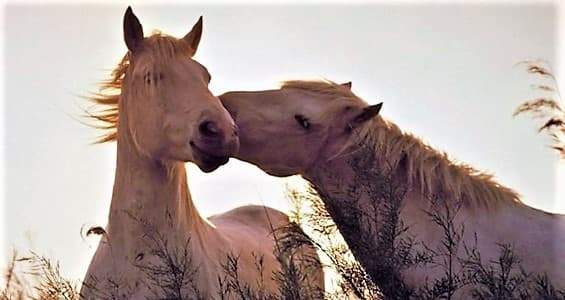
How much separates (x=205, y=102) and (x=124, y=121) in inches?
20.7

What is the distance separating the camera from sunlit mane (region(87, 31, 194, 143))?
A: 629cm

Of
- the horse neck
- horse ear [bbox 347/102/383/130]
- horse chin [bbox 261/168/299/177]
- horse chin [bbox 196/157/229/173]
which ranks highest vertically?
horse ear [bbox 347/102/383/130]

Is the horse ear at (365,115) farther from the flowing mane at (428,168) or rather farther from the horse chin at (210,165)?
the horse chin at (210,165)

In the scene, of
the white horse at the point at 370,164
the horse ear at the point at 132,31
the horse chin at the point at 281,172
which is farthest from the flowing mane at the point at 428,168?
the horse ear at the point at 132,31

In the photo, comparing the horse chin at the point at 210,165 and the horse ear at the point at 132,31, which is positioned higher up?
the horse ear at the point at 132,31

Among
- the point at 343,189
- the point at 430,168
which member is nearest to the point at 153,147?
the point at 343,189

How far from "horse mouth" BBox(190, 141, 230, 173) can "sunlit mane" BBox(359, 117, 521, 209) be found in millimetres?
724

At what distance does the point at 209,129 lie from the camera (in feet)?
19.1

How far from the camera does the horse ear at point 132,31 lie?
248 inches

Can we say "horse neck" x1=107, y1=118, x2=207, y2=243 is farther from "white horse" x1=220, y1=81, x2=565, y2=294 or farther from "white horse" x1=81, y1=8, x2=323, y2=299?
"white horse" x1=220, y1=81, x2=565, y2=294

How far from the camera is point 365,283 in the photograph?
5551 millimetres

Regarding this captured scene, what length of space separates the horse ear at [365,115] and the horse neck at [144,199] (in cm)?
80

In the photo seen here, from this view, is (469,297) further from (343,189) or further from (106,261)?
(106,261)

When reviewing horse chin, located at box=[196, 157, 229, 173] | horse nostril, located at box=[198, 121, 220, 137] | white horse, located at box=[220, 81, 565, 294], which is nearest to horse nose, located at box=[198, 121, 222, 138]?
horse nostril, located at box=[198, 121, 220, 137]
